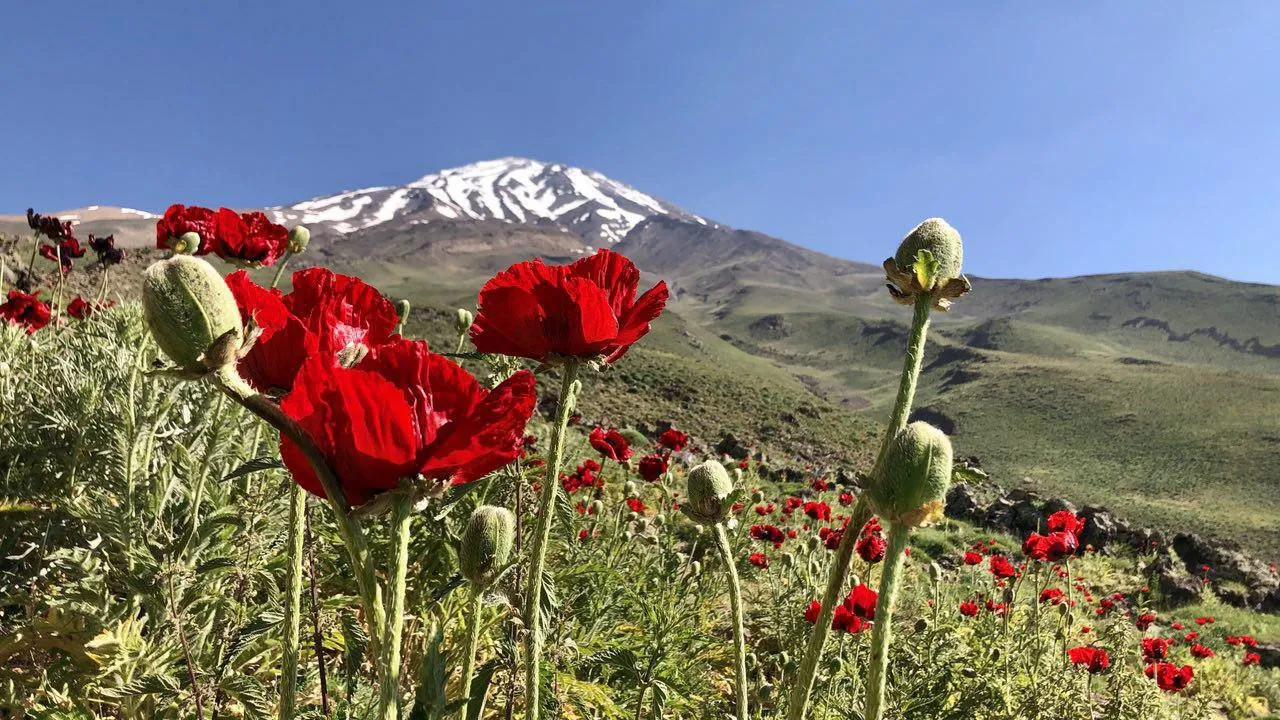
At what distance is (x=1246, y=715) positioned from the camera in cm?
695

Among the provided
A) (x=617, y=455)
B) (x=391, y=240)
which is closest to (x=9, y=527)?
(x=617, y=455)

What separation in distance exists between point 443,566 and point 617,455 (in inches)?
59.8

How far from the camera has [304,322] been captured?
1.01 metres

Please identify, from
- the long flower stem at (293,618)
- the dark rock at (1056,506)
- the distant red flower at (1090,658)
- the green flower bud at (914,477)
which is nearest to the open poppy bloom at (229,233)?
the long flower stem at (293,618)

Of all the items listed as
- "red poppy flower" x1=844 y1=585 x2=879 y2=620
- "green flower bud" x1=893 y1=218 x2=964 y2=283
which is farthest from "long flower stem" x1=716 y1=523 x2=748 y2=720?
"red poppy flower" x1=844 y1=585 x2=879 y2=620

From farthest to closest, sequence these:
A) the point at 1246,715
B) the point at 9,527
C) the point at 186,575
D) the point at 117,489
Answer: the point at 1246,715 → the point at 9,527 → the point at 117,489 → the point at 186,575

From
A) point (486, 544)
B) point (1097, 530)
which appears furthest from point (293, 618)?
point (1097, 530)

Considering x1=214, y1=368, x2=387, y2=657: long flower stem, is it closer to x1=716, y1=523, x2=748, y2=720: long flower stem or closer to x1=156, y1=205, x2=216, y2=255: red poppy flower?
x1=716, y1=523, x2=748, y2=720: long flower stem

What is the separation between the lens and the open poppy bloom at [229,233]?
2.54 metres

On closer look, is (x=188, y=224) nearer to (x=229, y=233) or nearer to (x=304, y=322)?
(x=229, y=233)

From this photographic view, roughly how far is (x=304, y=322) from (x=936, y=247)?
1082 mm

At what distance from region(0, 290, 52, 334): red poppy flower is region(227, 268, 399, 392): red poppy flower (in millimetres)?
4658

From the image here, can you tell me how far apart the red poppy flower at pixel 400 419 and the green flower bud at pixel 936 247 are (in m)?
0.74

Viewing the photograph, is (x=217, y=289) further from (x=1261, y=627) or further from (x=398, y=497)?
(x=1261, y=627)
